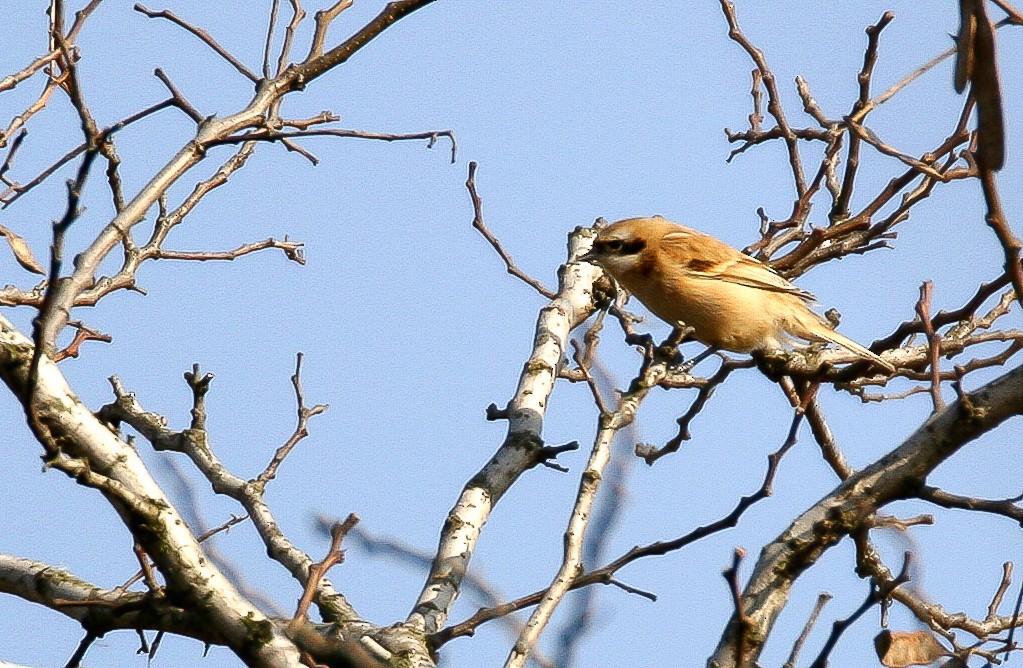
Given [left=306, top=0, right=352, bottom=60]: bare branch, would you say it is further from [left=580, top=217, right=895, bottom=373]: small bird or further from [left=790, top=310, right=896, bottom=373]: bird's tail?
[left=790, top=310, right=896, bottom=373]: bird's tail

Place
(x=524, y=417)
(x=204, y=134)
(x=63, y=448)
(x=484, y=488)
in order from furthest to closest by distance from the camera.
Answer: (x=524, y=417) → (x=484, y=488) → (x=204, y=134) → (x=63, y=448)

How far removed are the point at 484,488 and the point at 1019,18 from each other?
2.75 meters

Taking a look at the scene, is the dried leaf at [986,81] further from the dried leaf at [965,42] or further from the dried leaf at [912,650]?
the dried leaf at [912,650]

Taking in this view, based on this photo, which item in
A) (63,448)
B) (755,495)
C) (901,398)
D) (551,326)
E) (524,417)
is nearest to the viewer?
(755,495)

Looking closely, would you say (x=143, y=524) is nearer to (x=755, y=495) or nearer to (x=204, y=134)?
(x=204, y=134)

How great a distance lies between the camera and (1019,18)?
2.46 metres

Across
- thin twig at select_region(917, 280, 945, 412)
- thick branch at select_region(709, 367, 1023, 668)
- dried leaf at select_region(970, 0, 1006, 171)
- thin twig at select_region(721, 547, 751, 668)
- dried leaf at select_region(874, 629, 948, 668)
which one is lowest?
thin twig at select_region(721, 547, 751, 668)

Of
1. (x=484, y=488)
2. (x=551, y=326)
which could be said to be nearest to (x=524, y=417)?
(x=484, y=488)

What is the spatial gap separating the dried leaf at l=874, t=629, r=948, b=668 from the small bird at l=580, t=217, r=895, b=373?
12.7 ft

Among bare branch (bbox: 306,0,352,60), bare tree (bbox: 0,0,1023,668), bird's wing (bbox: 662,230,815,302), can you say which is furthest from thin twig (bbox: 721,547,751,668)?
bird's wing (bbox: 662,230,815,302)

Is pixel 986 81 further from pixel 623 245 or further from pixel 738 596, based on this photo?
pixel 623 245

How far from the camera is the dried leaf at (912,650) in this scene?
→ 9.55 feet

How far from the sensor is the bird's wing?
6848mm

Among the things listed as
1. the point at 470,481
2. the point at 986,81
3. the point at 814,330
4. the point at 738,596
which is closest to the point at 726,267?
the point at 814,330
